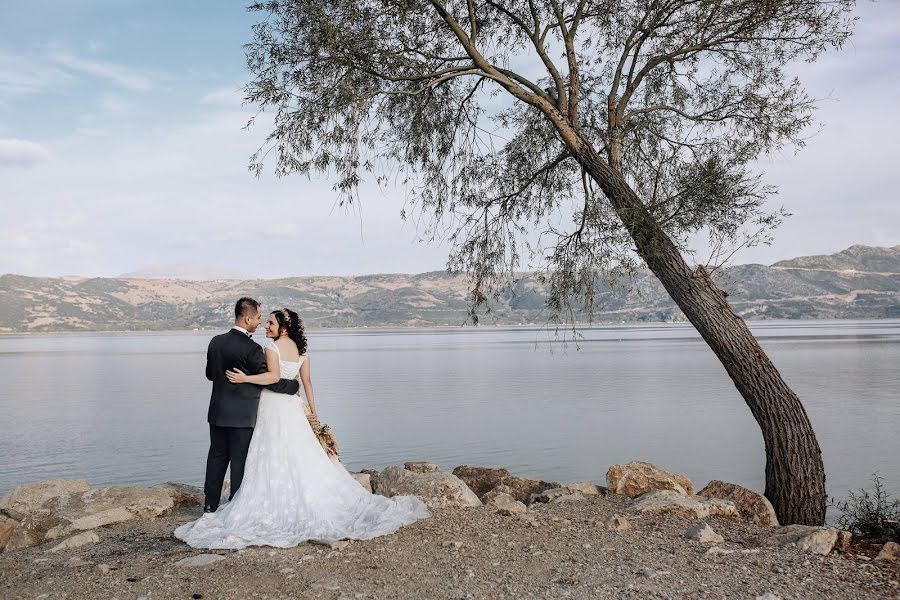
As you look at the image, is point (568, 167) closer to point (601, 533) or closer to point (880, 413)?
point (601, 533)

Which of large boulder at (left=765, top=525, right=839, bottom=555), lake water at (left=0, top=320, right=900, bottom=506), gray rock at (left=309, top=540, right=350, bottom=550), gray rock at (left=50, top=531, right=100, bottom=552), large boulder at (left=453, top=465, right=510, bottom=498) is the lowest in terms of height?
lake water at (left=0, top=320, right=900, bottom=506)

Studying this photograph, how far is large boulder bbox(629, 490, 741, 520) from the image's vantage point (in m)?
7.77

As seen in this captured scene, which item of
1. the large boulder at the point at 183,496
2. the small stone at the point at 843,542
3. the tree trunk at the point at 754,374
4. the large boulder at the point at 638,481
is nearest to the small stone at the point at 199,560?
the large boulder at the point at 183,496

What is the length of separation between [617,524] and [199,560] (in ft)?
12.4

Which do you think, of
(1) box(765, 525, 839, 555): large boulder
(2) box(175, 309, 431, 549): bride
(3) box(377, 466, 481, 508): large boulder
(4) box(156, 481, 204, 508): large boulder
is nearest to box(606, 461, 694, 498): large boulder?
(3) box(377, 466, 481, 508): large boulder

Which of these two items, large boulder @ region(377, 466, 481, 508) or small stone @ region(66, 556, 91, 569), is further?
large boulder @ region(377, 466, 481, 508)

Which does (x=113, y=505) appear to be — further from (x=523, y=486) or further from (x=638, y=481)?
(x=638, y=481)

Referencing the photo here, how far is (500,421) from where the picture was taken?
24.5 meters

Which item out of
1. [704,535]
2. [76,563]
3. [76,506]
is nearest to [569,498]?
[704,535]

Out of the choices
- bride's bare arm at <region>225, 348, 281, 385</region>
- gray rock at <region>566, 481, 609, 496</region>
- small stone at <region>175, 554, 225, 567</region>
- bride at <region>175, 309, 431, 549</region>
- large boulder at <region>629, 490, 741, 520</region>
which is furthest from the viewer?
gray rock at <region>566, 481, 609, 496</region>

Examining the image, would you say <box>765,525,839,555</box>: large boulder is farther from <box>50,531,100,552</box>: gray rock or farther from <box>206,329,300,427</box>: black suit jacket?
<box>50,531,100,552</box>: gray rock

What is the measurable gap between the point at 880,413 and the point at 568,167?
59.4 ft

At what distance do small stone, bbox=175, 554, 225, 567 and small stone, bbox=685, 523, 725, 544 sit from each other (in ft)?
13.4

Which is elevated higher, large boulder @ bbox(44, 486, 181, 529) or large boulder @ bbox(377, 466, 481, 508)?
large boulder @ bbox(377, 466, 481, 508)
